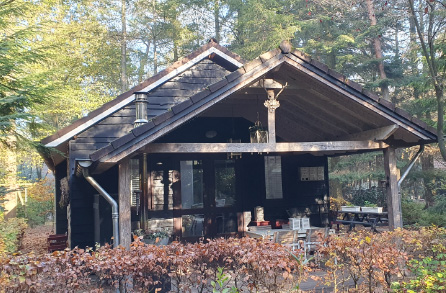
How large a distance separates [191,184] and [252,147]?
3534mm

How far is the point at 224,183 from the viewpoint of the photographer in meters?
11.1

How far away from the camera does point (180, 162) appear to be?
35.3 ft

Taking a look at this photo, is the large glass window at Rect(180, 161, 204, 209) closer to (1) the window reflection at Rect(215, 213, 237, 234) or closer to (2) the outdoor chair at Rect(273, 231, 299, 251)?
(1) the window reflection at Rect(215, 213, 237, 234)

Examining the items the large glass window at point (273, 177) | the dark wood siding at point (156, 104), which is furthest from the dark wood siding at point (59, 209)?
the large glass window at point (273, 177)

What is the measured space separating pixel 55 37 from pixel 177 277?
750 inches

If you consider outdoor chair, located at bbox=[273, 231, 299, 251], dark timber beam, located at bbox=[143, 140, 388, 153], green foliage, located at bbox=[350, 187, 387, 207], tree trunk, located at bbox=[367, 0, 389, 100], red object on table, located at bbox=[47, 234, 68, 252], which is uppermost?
A: tree trunk, located at bbox=[367, 0, 389, 100]

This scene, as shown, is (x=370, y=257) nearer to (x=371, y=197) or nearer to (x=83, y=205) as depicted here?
(x=83, y=205)

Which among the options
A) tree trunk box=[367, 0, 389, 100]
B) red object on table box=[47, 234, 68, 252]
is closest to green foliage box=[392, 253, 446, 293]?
red object on table box=[47, 234, 68, 252]

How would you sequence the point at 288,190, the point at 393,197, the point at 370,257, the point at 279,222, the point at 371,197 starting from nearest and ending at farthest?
1. the point at 370,257
2. the point at 393,197
3. the point at 279,222
4. the point at 288,190
5. the point at 371,197

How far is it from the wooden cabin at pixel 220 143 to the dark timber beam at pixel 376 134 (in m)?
0.02

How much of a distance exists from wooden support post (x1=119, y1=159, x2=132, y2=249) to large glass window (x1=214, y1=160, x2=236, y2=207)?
14.4 ft

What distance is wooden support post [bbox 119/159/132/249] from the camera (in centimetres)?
676

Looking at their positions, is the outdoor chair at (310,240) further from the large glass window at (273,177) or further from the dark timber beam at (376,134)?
the large glass window at (273,177)

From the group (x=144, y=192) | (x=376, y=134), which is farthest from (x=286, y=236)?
(x=144, y=192)
